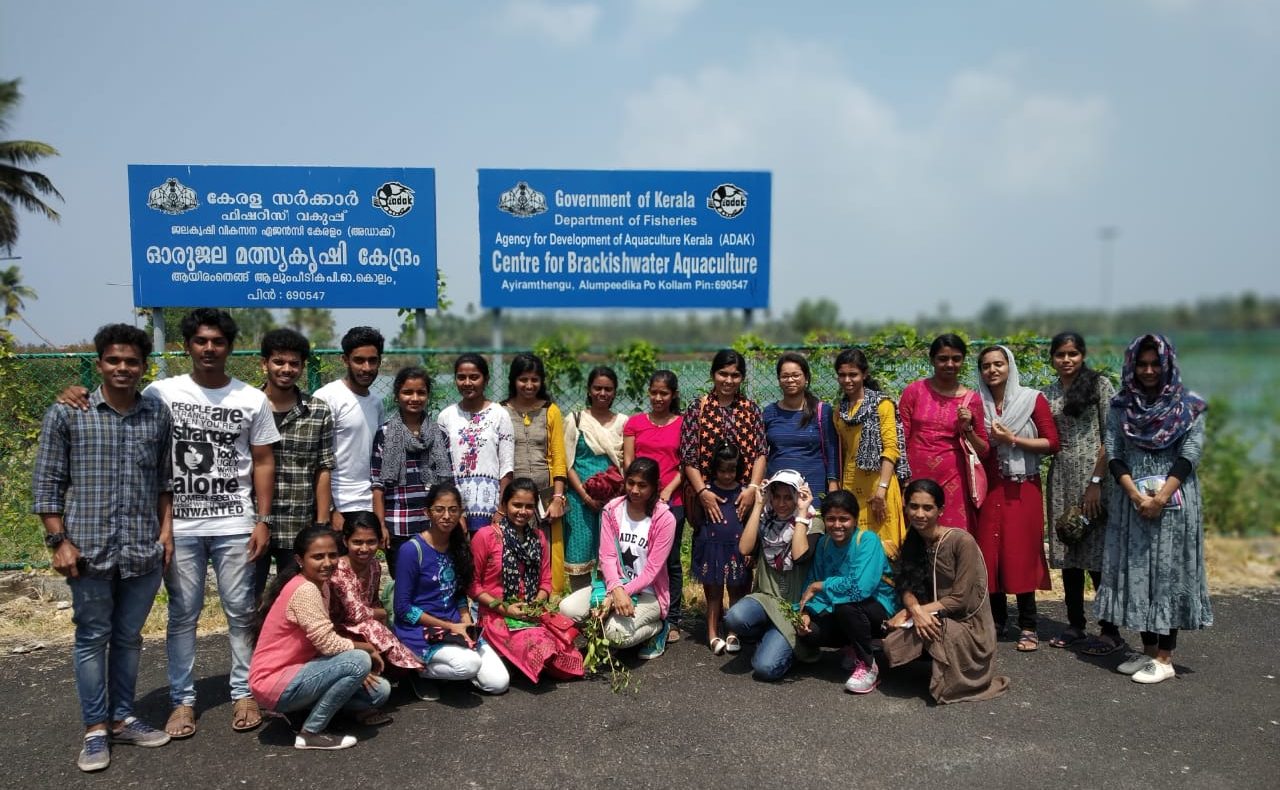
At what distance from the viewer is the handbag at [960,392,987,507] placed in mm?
4906

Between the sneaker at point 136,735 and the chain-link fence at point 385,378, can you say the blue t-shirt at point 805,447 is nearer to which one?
the chain-link fence at point 385,378

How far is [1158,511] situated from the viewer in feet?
14.4

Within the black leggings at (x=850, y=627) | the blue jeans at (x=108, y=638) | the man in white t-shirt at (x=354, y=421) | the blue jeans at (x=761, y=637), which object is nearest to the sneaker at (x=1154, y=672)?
the black leggings at (x=850, y=627)

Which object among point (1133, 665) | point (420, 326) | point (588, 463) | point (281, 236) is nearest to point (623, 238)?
point (420, 326)

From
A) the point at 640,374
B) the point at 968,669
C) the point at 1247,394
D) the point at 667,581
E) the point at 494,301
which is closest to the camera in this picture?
the point at 968,669

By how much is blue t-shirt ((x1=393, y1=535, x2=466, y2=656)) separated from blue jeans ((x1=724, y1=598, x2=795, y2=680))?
1.49 meters

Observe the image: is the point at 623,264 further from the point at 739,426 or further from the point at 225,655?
the point at 225,655

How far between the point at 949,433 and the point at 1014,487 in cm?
49

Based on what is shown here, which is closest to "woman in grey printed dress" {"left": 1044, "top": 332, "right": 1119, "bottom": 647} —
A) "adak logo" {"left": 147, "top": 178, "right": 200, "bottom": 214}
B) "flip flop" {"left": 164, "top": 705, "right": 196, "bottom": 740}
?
"flip flop" {"left": 164, "top": 705, "right": 196, "bottom": 740}

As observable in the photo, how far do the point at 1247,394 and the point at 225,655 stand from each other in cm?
992

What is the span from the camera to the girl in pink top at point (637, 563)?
15.4ft

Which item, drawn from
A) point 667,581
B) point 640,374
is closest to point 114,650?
point 667,581

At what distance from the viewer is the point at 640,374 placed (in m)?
6.27

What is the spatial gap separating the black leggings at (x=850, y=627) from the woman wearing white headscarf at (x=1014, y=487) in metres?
0.93
